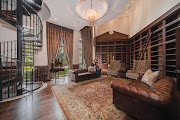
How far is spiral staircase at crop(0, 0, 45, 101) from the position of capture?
2666 mm

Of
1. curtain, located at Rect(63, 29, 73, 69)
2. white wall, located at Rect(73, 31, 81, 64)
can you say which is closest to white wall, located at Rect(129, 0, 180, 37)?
white wall, located at Rect(73, 31, 81, 64)

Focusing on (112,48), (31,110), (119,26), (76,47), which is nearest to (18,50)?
(31,110)

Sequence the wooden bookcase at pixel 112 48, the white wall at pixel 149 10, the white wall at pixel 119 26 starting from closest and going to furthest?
the white wall at pixel 149 10, the wooden bookcase at pixel 112 48, the white wall at pixel 119 26

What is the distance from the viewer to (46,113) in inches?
68.5

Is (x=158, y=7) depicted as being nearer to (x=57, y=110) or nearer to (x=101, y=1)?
(x=101, y=1)

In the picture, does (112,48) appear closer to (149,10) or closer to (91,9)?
(149,10)

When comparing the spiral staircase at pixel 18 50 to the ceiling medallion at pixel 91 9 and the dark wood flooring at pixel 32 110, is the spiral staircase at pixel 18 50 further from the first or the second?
the ceiling medallion at pixel 91 9

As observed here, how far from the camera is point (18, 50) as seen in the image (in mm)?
3209

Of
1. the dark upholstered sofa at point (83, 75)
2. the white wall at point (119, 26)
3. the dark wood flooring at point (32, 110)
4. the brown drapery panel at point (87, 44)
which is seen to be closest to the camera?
the dark wood flooring at point (32, 110)

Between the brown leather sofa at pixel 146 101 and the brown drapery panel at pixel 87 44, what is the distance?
17.4 feet

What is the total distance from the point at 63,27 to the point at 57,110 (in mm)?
5151

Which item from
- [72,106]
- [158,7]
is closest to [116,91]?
[72,106]

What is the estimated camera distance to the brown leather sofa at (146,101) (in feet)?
3.53

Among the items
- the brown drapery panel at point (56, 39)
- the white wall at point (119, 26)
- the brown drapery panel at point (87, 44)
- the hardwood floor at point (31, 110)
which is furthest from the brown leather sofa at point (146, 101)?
the white wall at point (119, 26)
